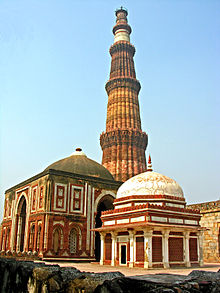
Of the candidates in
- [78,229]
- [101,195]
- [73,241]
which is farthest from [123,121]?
[73,241]

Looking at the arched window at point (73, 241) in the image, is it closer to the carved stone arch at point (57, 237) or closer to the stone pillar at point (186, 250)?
the carved stone arch at point (57, 237)

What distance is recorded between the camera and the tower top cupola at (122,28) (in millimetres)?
53688

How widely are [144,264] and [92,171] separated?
14568 mm

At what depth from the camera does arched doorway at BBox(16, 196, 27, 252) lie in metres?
29.6

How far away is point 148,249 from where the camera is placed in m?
17.6

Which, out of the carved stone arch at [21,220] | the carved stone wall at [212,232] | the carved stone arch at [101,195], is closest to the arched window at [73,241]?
the carved stone arch at [101,195]

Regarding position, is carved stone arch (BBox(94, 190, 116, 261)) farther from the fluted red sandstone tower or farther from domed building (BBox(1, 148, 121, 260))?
the fluted red sandstone tower

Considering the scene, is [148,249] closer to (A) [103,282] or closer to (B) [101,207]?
(B) [101,207]

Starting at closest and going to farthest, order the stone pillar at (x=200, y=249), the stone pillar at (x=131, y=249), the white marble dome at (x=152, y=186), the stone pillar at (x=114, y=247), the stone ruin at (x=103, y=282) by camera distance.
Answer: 1. the stone ruin at (x=103, y=282)
2. the stone pillar at (x=131, y=249)
3. the stone pillar at (x=114, y=247)
4. the stone pillar at (x=200, y=249)
5. the white marble dome at (x=152, y=186)

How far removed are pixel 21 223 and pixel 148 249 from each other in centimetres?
1726

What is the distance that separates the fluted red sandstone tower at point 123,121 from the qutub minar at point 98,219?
42.1 feet

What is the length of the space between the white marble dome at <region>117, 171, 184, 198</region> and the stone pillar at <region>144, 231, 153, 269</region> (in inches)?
152

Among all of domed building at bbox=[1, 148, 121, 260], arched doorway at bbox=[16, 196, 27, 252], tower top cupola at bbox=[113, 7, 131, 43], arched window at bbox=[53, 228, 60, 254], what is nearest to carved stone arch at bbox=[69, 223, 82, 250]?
domed building at bbox=[1, 148, 121, 260]

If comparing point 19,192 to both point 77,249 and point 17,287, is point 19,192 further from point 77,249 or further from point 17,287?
point 17,287
